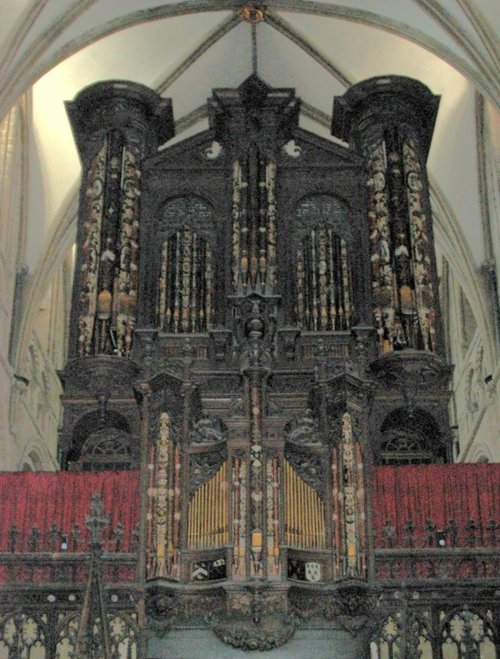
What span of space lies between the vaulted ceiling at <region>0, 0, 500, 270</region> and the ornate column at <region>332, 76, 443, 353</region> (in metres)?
1.06

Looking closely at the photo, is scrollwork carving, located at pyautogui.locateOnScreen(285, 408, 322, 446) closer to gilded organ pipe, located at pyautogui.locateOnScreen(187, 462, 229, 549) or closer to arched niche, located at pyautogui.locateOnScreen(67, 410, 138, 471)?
gilded organ pipe, located at pyautogui.locateOnScreen(187, 462, 229, 549)

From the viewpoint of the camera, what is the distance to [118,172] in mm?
19047

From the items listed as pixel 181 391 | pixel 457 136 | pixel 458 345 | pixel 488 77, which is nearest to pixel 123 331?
pixel 181 391

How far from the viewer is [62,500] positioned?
15.0 m

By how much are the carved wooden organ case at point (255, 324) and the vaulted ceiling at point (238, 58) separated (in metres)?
1.15

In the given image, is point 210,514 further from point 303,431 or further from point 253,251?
point 253,251

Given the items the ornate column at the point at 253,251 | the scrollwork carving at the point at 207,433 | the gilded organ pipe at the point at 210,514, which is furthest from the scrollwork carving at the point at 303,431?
the gilded organ pipe at the point at 210,514

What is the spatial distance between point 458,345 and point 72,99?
32.6 ft

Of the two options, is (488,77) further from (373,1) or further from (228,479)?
(228,479)

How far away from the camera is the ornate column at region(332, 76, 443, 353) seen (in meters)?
17.5

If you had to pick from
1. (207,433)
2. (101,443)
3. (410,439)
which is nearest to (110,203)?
(101,443)

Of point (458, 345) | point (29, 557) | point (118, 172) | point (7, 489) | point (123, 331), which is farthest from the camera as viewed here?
point (458, 345)

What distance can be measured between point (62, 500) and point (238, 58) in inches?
397

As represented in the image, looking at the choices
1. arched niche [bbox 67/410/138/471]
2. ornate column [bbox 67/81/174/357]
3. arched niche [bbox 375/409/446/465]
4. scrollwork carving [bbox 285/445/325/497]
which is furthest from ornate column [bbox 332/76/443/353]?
arched niche [bbox 67/410/138/471]
